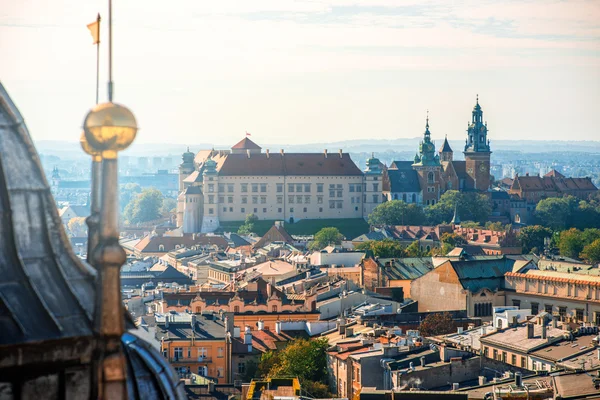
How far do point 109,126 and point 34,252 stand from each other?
1.98 ft

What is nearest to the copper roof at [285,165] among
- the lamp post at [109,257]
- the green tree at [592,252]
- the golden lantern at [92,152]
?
the green tree at [592,252]

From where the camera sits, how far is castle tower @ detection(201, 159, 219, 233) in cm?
14275

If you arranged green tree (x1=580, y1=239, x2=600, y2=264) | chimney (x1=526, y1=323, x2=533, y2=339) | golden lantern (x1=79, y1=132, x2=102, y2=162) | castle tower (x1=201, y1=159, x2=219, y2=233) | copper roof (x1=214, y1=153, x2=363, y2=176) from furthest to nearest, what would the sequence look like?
copper roof (x1=214, y1=153, x2=363, y2=176) → castle tower (x1=201, y1=159, x2=219, y2=233) → green tree (x1=580, y1=239, x2=600, y2=264) → chimney (x1=526, y1=323, x2=533, y2=339) → golden lantern (x1=79, y1=132, x2=102, y2=162)

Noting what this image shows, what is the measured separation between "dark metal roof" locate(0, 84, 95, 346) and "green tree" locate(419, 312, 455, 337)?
5048cm

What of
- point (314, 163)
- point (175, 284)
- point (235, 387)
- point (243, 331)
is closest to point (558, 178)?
point (314, 163)

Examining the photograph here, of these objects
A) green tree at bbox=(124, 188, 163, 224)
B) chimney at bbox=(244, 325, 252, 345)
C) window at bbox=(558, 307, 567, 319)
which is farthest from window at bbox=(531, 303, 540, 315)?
green tree at bbox=(124, 188, 163, 224)

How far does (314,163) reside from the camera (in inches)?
5881

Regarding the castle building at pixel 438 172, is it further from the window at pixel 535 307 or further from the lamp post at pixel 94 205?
the lamp post at pixel 94 205

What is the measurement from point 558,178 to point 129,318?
19007cm

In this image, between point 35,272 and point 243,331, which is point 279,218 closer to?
point 243,331

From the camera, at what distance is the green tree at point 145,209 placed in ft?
624

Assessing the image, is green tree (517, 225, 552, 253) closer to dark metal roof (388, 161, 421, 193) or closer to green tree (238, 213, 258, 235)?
green tree (238, 213, 258, 235)

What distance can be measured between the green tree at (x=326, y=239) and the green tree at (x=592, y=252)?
73.7 ft

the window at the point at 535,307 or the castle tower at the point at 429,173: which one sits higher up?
the castle tower at the point at 429,173
